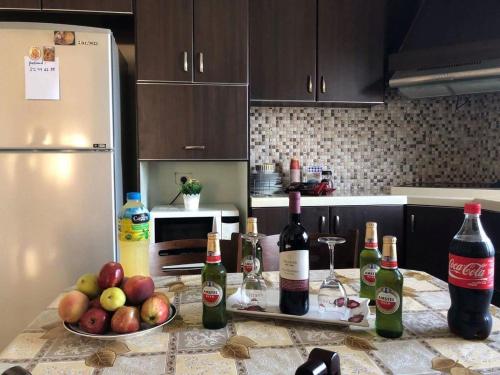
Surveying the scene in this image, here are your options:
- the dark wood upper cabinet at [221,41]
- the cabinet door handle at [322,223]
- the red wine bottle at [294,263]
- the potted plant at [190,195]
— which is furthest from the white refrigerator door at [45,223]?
the red wine bottle at [294,263]

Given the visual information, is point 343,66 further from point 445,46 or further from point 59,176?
point 59,176

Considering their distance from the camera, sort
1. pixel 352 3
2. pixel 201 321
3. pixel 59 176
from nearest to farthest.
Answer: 1. pixel 201 321
2. pixel 59 176
3. pixel 352 3

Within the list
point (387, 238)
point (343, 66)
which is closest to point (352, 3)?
point (343, 66)

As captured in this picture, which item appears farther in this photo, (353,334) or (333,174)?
(333,174)

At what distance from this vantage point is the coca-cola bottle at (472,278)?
0.82m

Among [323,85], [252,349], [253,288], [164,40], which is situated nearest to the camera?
[252,349]

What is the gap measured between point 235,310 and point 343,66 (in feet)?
6.54

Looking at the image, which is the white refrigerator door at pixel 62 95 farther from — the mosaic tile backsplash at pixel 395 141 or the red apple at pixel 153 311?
the red apple at pixel 153 311

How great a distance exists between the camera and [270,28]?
8.14 feet

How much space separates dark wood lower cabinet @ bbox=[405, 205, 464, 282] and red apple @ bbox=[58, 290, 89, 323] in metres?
2.06

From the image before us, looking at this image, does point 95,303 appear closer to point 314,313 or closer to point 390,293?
point 314,313

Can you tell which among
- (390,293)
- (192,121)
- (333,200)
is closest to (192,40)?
(192,121)

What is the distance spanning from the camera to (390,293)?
0.82 metres

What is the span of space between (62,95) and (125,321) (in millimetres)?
1514
